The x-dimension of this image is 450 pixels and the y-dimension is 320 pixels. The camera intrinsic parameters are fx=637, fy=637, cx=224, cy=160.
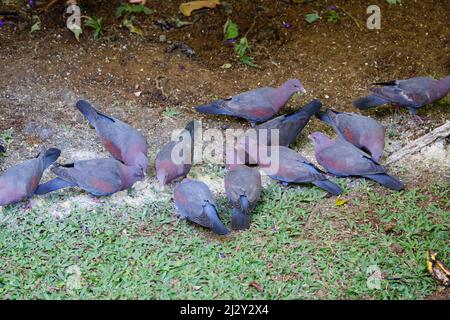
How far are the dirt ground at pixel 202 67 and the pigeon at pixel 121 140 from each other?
194 mm

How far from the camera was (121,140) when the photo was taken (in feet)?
15.8

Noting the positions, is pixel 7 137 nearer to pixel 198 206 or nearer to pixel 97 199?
pixel 97 199

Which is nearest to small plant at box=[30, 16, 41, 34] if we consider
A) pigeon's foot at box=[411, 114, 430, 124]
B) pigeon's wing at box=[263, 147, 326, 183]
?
pigeon's wing at box=[263, 147, 326, 183]

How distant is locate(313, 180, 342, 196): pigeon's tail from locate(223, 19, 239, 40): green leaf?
6.46 ft

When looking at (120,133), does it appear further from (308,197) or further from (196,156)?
(308,197)

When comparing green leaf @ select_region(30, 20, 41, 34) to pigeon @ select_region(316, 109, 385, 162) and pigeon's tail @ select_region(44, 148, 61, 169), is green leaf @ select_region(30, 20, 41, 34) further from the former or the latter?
pigeon @ select_region(316, 109, 385, 162)

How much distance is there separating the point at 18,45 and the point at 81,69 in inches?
26.4

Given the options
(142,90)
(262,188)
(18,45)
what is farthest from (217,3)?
(262,188)

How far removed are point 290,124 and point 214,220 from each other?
3.81 feet

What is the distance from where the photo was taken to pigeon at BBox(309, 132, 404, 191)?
4697 millimetres

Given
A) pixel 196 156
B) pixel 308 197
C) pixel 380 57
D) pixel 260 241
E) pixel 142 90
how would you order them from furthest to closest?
pixel 380 57 → pixel 142 90 → pixel 196 156 → pixel 308 197 → pixel 260 241

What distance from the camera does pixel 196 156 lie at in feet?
16.6

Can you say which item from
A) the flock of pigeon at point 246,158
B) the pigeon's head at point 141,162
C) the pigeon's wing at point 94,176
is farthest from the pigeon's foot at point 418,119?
Result: the pigeon's wing at point 94,176

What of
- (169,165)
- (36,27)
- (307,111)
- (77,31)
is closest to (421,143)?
(307,111)
